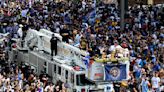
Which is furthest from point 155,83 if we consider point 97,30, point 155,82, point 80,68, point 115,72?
point 97,30

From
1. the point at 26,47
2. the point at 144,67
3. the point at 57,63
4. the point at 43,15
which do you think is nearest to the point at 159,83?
the point at 144,67

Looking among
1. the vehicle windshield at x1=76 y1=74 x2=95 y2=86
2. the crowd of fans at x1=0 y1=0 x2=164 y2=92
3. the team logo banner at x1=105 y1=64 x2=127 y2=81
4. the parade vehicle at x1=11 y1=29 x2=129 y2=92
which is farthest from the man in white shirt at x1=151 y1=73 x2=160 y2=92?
the vehicle windshield at x1=76 y1=74 x2=95 y2=86

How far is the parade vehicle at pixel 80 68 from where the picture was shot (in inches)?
790

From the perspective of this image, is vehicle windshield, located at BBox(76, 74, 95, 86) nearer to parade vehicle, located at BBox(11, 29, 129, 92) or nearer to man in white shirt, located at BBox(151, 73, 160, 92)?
parade vehicle, located at BBox(11, 29, 129, 92)

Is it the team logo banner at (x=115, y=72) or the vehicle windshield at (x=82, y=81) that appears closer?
the team logo banner at (x=115, y=72)

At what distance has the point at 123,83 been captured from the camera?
2109 centimetres

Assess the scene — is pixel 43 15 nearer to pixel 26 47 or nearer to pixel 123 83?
pixel 26 47

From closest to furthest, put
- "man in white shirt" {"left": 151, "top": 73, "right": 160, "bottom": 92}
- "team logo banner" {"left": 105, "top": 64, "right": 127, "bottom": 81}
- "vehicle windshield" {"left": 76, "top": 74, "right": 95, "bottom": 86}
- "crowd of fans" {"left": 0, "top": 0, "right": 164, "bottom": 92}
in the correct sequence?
"team logo banner" {"left": 105, "top": 64, "right": 127, "bottom": 81} < "vehicle windshield" {"left": 76, "top": 74, "right": 95, "bottom": 86} < "man in white shirt" {"left": 151, "top": 73, "right": 160, "bottom": 92} < "crowd of fans" {"left": 0, "top": 0, "right": 164, "bottom": 92}

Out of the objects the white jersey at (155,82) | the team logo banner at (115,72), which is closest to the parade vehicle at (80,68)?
the team logo banner at (115,72)

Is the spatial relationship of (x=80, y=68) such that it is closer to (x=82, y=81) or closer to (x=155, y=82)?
(x=82, y=81)

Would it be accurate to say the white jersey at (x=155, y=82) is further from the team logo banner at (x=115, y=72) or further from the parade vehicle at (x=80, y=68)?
the team logo banner at (x=115, y=72)

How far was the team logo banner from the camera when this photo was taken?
20062mm

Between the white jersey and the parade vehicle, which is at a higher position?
the parade vehicle

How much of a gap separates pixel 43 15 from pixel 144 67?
1365cm
